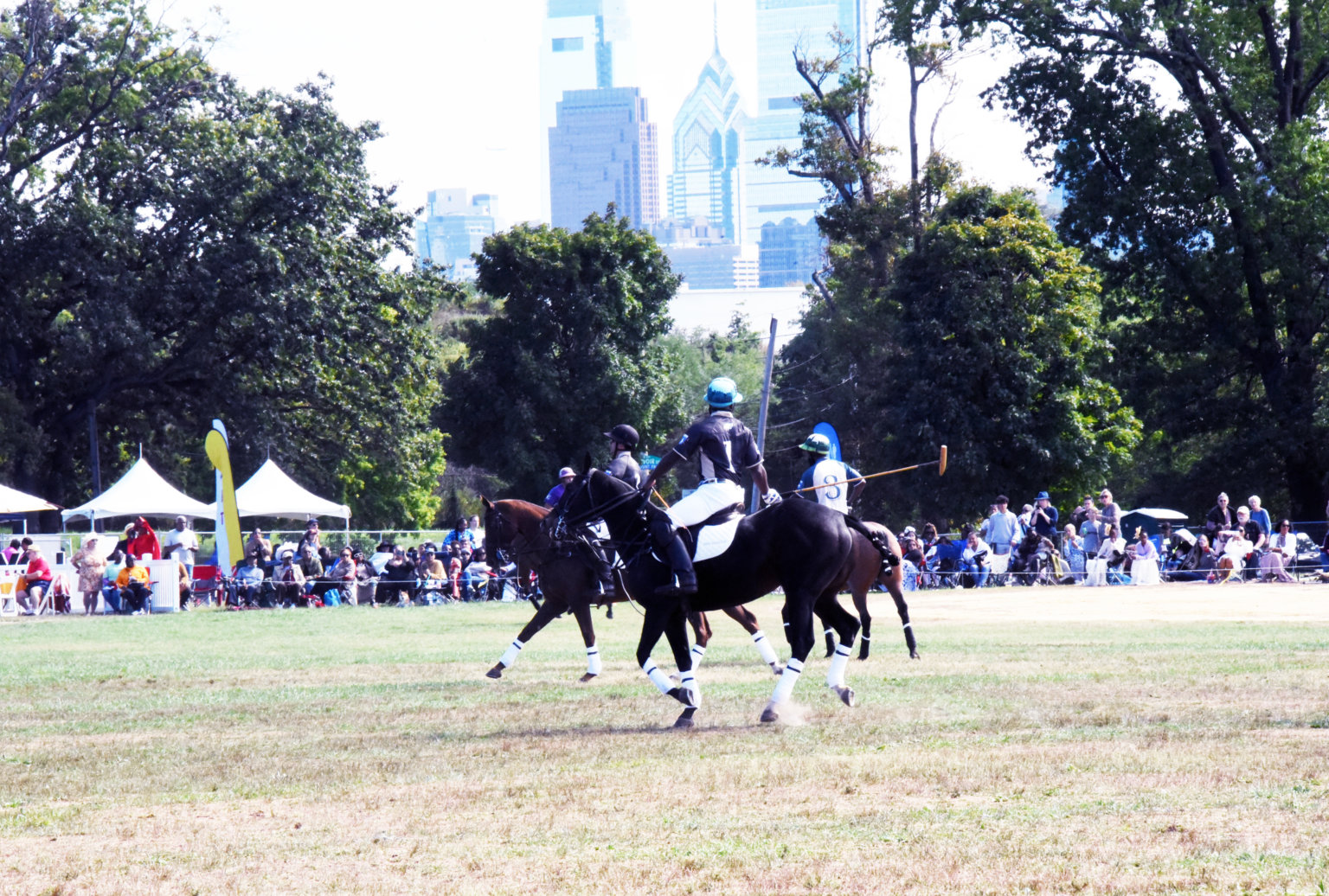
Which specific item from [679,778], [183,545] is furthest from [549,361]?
[679,778]

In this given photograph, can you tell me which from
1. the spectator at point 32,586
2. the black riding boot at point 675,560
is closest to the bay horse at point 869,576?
the black riding boot at point 675,560

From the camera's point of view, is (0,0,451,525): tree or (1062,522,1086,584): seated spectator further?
(0,0,451,525): tree

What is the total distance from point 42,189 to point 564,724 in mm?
37782

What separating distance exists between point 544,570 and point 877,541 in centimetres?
315

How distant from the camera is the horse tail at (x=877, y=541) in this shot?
449 inches

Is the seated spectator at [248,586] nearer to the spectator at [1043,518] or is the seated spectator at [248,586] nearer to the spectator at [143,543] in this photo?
the spectator at [143,543]

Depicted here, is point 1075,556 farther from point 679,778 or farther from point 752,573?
point 679,778

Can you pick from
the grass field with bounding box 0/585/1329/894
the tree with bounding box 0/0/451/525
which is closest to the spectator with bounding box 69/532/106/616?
the tree with bounding box 0/0/451/525

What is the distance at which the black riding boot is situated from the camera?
34.2 feet

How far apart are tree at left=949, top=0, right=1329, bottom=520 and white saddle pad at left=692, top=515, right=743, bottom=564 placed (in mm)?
33453

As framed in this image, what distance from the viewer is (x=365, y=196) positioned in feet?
152

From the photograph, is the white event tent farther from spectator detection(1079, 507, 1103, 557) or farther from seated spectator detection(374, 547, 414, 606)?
spectator detection(1079, 507, 1103, 557)

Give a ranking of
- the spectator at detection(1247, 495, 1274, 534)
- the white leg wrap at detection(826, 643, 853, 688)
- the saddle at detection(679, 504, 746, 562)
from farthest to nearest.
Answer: the spectator at detection(1247, 495, 1274, 534)
the white leg wrap at detection(826, 643, 853, 688)
the saddle at detection(679, 504, 746, 562)

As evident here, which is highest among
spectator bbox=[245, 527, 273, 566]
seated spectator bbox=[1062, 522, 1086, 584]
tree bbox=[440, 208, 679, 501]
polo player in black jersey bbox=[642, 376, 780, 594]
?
tree bbox=[440, 208, 679, 501]
